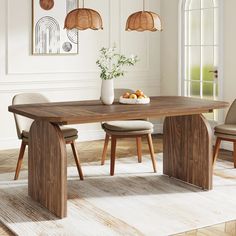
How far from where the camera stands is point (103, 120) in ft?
12.7

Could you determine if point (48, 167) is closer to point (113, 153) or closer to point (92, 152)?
point (113, 153)

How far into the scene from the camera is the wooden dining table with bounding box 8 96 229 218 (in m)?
3.78

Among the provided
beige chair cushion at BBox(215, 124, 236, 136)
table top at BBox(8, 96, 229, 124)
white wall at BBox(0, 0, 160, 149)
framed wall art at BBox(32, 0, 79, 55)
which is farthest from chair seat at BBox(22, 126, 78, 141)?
framed wall art at BBox(32, 0, 79, 55)

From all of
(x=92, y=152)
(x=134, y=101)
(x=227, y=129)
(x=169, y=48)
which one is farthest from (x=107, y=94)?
(x=169, y=48)

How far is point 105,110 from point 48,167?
641 millimetres

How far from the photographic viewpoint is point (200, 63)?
6680mm

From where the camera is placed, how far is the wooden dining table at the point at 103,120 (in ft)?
12.4

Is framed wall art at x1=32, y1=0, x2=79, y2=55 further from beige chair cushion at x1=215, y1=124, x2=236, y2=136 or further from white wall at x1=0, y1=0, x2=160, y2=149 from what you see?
beige chair cushion at x1=215, y1=124, x2=236, y2=136

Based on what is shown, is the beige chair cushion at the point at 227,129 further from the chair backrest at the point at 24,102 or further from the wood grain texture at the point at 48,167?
the wood grain texture at the point at 48,167

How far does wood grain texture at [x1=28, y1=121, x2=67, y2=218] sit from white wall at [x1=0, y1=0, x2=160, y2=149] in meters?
2.25

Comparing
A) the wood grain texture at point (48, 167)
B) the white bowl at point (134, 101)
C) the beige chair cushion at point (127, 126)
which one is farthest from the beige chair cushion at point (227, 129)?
the wood grain texture at point (48, 167)

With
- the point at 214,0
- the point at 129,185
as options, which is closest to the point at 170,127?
the point at 129,185

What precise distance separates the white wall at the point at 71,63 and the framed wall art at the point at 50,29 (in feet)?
0.26

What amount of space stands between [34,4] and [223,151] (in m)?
2.90
